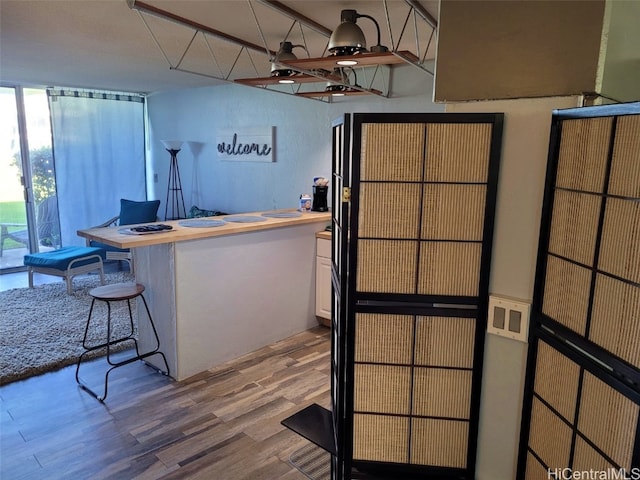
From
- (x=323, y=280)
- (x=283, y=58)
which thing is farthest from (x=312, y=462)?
(x=283, y=58)

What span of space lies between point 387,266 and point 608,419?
73 centimetres

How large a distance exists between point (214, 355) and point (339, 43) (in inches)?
90.2

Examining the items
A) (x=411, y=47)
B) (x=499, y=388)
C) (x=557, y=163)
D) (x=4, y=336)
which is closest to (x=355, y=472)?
(x=499, y=388)

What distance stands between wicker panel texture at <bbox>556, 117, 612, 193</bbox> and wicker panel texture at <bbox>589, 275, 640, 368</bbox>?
0.81ft

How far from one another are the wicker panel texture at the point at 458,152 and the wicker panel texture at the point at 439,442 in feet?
2.84

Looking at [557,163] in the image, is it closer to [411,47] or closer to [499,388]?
[499,388]

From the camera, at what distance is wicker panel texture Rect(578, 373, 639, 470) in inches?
41.2

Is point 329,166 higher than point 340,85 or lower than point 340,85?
lower

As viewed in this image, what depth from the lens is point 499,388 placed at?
5.04 ft

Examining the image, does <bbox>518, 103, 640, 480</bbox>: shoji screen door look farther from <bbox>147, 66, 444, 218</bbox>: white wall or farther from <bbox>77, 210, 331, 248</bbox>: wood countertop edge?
<bbox>147, 66, 444, 218</bbox>: white wall

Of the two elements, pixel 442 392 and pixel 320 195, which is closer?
pixel 442 392

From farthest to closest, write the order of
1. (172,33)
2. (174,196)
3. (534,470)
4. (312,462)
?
(174,196)
(172,33)
(312,462)
(534,470)

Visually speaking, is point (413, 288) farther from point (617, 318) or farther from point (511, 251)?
point (617, 318)

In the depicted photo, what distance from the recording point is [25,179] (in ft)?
19.6
